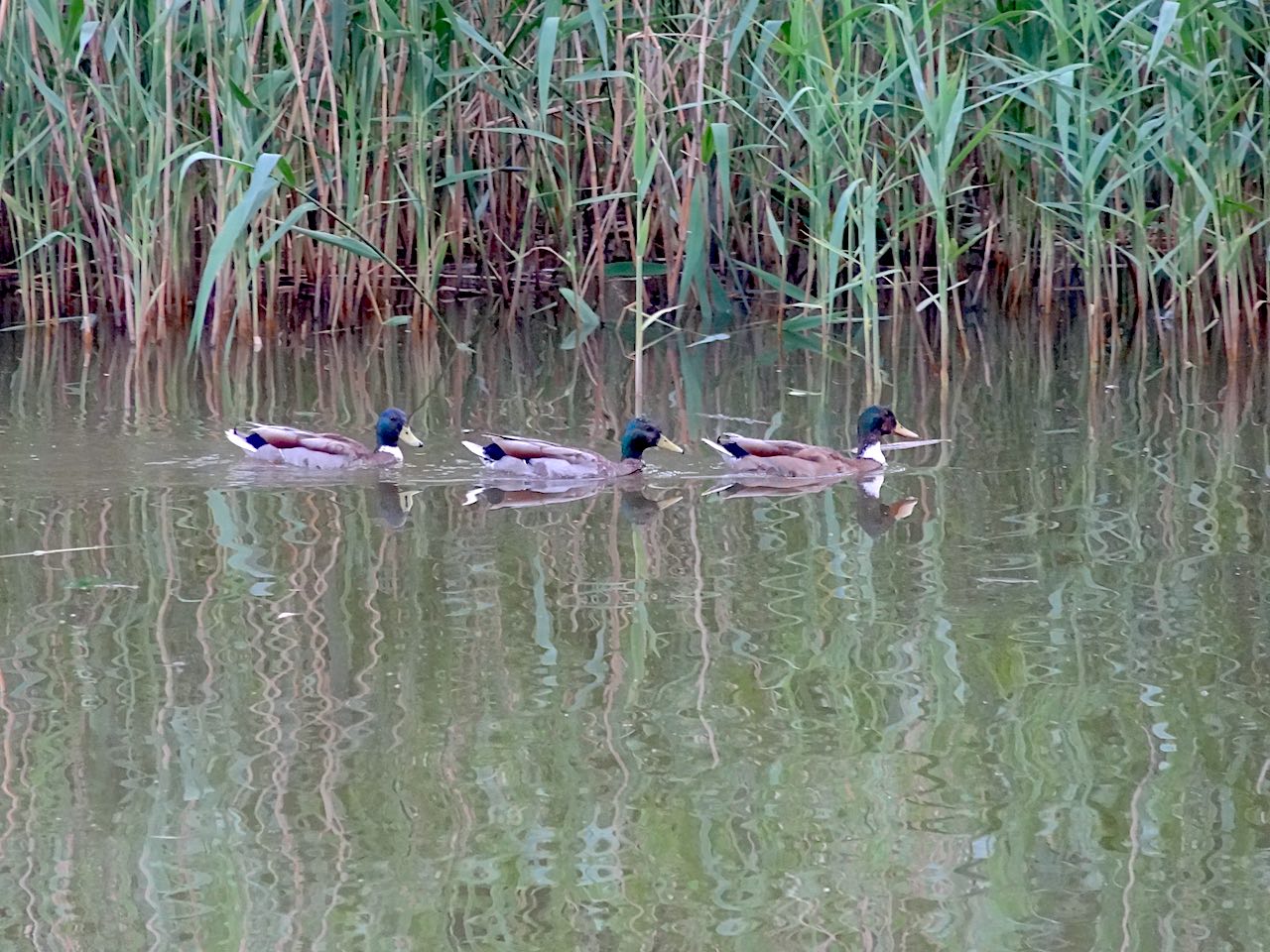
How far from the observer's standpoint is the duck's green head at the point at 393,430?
7652 mm

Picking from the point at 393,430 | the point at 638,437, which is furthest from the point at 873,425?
the point at 393,430

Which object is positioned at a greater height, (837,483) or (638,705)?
(837,483)

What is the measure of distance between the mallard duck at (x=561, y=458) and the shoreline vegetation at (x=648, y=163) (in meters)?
1.16

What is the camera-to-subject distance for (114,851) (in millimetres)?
3793

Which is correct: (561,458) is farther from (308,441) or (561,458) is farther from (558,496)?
(308,441)

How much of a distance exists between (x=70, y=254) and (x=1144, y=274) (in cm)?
547

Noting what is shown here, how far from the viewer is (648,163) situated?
352 inches

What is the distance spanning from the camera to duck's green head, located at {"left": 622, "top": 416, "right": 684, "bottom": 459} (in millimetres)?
7555

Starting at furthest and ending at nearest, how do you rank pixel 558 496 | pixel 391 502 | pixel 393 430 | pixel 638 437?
pixel 393 430 < pixel 638 437 < pixel 558 496 < pixel 391 502

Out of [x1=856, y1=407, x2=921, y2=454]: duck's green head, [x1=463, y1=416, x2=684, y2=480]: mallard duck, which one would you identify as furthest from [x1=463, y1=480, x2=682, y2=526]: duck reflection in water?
[x1=856, y1=407, x2=921, y2=454]: duck's green head

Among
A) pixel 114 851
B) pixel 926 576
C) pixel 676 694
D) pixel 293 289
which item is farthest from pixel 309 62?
pixel 114 851

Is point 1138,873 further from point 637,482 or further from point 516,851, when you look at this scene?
point 637,482

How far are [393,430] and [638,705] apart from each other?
325 centimetres

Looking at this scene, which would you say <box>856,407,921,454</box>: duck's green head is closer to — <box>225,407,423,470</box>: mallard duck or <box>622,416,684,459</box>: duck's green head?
<box>622,416,684,459</box>: duck's green head
